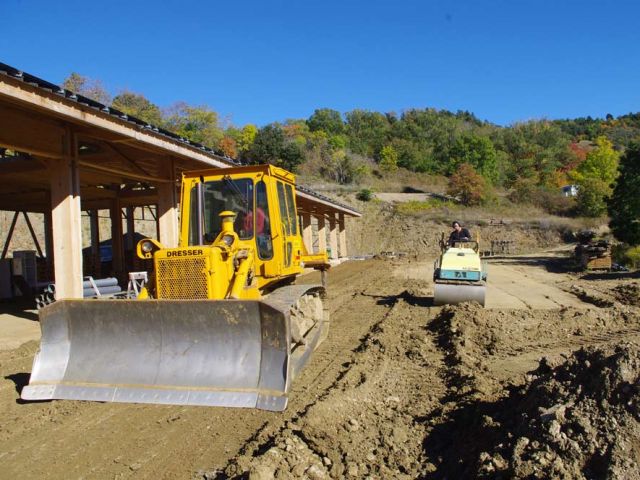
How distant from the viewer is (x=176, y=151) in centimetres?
1182

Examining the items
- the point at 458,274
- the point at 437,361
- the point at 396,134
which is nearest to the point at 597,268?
the point at 458,274

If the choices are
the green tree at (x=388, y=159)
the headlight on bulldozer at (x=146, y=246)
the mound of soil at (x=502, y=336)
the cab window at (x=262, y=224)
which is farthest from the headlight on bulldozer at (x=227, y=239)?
the green tree at (x=388, y=159)

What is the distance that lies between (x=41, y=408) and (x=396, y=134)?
305ft

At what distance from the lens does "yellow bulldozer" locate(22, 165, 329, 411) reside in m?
5.27

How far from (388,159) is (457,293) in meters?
70.8

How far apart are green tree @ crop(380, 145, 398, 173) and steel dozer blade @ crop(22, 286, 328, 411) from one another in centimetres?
7112

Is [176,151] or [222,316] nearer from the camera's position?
[222,316]

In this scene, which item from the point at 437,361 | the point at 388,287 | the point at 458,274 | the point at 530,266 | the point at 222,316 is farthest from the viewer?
the point at 530,266

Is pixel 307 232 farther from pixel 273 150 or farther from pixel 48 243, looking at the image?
pixel 273 150

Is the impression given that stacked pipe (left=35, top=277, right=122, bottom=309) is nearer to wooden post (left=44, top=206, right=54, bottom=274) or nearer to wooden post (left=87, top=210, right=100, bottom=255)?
wooden post (left=44, top=206, right=54, bottom=274)

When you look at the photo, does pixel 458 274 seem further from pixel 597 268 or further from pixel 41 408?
pixel 597 268

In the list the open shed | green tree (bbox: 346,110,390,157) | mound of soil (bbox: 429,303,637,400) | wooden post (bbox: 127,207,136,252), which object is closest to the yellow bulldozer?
mound of soil (bbox: 429,303,637,400)

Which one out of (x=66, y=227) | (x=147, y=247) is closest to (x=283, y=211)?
(x=147, y=247)

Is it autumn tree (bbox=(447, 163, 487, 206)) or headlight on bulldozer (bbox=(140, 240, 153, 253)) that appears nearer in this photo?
headlight on bulldozer (bbox=(140, 240, 153, 253))
